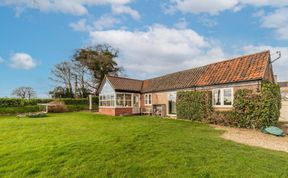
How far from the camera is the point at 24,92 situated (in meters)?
39.3

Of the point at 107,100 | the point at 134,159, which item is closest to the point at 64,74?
the point at 107,100

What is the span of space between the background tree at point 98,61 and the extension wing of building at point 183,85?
13.3m

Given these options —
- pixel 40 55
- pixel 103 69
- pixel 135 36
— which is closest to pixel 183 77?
pixel 135 36

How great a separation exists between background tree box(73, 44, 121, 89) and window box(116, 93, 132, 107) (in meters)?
15.9

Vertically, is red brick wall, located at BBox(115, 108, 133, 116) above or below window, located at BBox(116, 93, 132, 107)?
below

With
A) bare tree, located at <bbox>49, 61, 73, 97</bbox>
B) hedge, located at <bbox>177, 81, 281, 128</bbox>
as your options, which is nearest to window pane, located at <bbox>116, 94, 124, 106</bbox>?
hedge, located at <bbox>177, 81, 281, 128</bbox>

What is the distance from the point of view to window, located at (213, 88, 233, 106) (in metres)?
14.9

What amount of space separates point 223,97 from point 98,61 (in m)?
26.9

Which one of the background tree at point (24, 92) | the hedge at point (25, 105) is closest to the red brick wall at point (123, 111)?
the hedge at point (25, 105)

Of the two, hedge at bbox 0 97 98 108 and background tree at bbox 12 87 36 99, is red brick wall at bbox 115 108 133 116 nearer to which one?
hedge at bbox 0 97 98 108

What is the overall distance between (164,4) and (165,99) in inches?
462

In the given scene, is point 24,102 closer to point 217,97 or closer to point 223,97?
point 217,97

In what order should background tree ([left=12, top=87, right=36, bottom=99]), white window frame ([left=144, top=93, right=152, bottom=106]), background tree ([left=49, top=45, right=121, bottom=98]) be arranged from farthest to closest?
background tree ([left=12, top=87, right=36, bottom=99]) < background tree ([left=49, top=45, right=121, bottom=98]) < white window frame ([left=144, top=93, right=152, bottom=106])

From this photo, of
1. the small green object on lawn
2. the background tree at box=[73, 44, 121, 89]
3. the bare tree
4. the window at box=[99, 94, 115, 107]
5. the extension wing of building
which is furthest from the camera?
the bare tree
